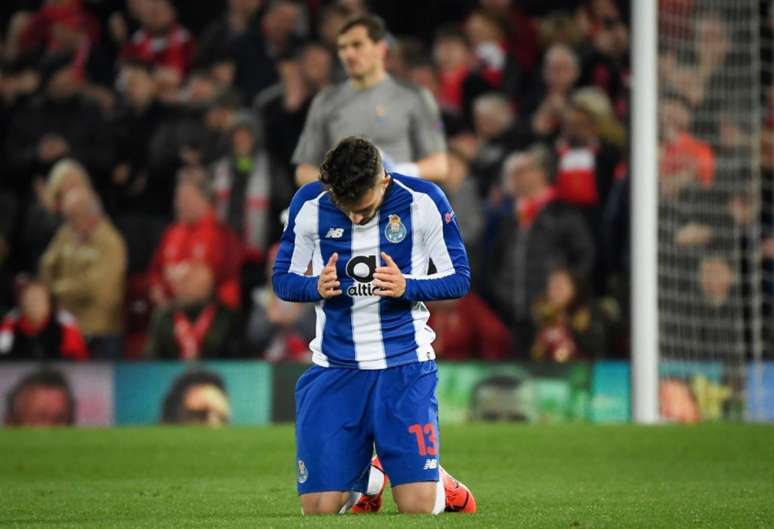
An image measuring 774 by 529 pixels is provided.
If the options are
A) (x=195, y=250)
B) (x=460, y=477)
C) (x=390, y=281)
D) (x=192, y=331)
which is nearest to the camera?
(x=390, y=281)

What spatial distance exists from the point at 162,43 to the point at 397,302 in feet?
29.6

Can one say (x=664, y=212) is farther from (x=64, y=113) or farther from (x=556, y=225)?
(x=64, y=113)

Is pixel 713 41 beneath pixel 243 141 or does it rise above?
above

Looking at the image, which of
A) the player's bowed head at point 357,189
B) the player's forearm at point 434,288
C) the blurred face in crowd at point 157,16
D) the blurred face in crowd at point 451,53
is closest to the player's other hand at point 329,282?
the player's bowed head at point 357,189

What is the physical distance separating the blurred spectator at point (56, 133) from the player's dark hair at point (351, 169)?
8720mm

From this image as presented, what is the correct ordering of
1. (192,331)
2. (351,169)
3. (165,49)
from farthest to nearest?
(165,49)
(192,331)
(351,169)

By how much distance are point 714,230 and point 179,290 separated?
4500 millimetres

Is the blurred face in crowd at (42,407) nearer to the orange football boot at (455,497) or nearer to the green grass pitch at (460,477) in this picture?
the green grass pitch at (460,477)

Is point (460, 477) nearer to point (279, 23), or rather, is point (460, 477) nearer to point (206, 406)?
point (206, 406)

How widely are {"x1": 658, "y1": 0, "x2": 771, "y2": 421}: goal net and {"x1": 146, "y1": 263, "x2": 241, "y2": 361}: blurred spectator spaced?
3.58m

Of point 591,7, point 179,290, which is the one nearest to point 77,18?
point 179,290

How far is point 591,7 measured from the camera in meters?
14.4

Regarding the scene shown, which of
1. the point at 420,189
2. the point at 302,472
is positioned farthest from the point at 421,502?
the point at 420,189

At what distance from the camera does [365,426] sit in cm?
564
